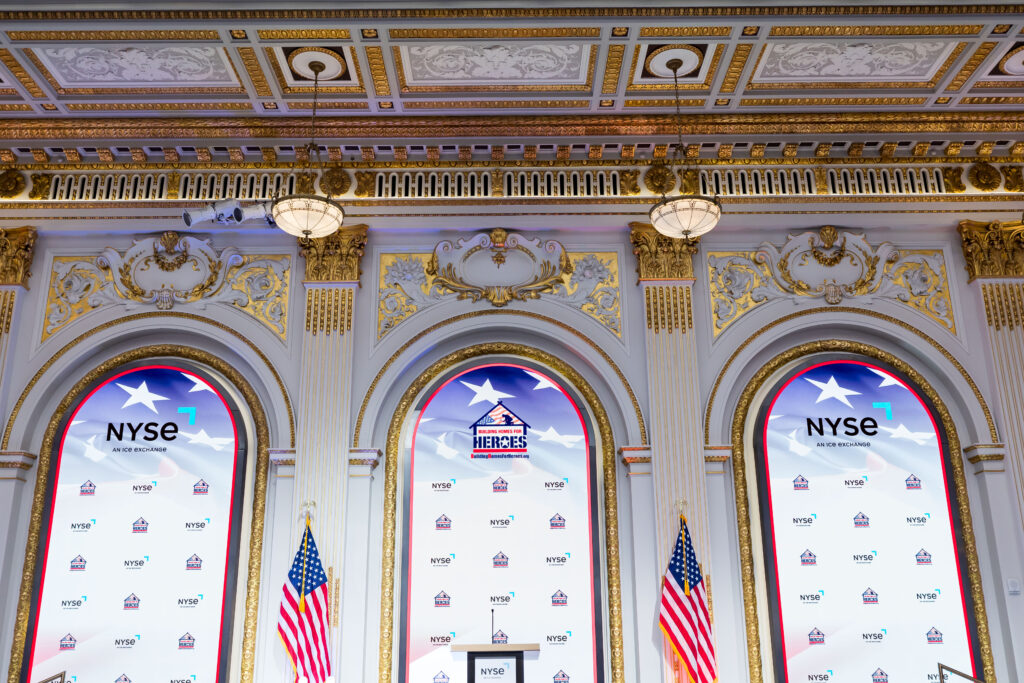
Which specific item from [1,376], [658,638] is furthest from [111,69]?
[658,638]

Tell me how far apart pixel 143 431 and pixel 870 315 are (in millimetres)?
7483

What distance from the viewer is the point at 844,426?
29.1 feet

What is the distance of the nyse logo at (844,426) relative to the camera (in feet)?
29.1

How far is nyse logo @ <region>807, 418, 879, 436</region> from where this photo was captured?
8.87 m

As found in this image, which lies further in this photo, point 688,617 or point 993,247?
point 993,247

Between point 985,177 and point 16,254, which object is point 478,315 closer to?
point 16,254

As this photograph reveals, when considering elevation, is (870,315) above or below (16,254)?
below

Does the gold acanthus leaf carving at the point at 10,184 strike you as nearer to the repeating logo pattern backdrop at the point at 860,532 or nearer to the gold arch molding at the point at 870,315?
the gold arch molding at the point at 870,315

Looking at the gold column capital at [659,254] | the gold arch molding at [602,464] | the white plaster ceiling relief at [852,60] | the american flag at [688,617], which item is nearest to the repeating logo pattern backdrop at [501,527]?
the gold arch molding at [602,464]

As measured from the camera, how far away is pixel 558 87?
8.66 m

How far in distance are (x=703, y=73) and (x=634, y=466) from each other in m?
3.85

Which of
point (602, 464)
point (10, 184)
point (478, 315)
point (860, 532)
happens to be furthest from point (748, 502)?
point (10, 184)

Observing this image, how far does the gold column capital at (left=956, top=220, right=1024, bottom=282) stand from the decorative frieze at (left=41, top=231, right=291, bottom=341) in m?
7.12

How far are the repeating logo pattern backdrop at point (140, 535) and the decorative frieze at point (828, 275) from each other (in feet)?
17.5
